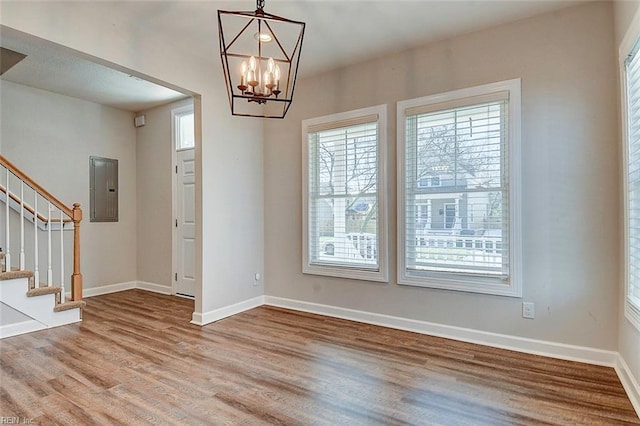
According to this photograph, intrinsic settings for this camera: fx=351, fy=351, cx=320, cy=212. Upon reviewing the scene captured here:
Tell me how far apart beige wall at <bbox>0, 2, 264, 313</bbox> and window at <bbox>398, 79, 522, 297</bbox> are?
71.8 inches

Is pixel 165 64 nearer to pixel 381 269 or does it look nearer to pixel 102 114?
pixel 102 114

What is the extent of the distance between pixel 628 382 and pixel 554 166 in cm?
156

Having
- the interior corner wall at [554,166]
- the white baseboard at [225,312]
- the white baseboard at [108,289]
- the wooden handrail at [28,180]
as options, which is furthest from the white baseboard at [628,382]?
the white baseboard at [108,289]

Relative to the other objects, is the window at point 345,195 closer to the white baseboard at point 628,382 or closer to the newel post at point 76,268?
the white baseboard at point 628,382

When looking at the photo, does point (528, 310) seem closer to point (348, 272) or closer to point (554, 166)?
point (554, 166)

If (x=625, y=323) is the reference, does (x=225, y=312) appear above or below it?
below

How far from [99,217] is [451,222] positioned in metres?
4.86

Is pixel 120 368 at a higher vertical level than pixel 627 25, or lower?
lower

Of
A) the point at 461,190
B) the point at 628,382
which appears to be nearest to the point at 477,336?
the point at 628,382

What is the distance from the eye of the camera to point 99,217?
5168mm

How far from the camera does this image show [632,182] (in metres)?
2.28

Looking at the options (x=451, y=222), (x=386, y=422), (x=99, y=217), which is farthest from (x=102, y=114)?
(x=386, y=422)

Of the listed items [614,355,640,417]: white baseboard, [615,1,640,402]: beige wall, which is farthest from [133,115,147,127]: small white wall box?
[614,355,640,417]: white baseboard

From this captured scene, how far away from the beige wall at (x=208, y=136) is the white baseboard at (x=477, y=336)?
94 centimetres
